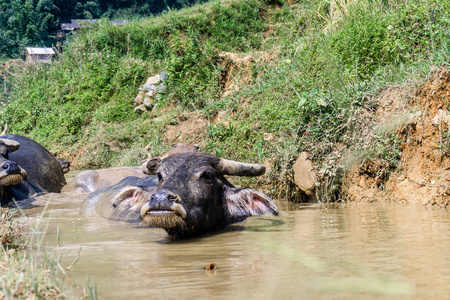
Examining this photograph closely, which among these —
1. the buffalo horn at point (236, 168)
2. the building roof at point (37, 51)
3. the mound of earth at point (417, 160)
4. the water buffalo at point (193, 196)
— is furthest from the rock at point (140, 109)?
the building roof at point (37, 51)

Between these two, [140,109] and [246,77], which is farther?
[140,109]

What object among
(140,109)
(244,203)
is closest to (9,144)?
(244,203)

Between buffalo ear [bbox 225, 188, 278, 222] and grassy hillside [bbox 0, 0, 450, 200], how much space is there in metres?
1.90

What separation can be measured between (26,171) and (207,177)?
5.16 meters

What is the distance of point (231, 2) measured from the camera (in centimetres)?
1614

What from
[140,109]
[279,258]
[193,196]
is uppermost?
[140,109]

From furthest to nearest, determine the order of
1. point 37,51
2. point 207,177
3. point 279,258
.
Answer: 1. point 37,51
2. point 207,177
3. point 279,258

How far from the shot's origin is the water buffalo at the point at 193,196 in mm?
4090

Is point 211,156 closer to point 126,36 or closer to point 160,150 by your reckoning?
point 160,150

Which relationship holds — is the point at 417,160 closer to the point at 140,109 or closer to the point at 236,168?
the point at 236,168

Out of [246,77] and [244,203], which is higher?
[246,77]

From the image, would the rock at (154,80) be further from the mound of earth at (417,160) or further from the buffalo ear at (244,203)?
the buffalo ear at (244,203)

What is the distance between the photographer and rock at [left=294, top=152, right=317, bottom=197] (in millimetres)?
6816

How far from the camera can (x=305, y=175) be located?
6.89 meters
